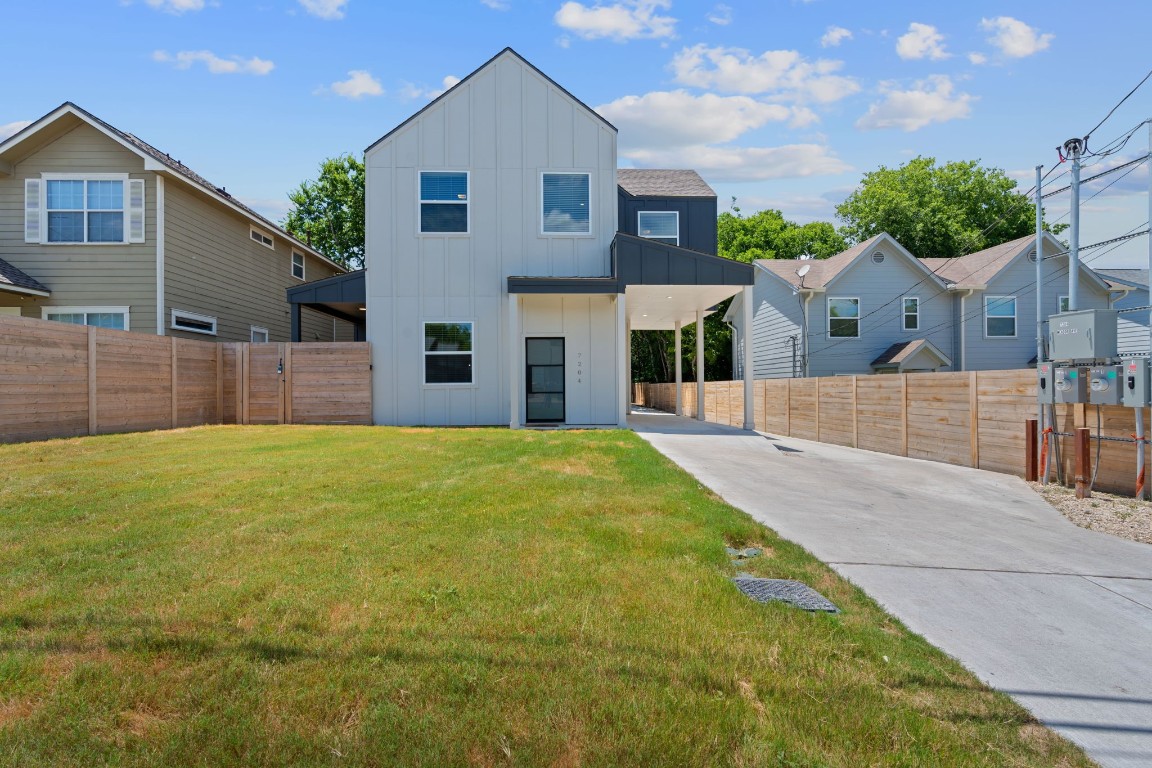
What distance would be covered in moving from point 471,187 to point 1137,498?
43.7 feet

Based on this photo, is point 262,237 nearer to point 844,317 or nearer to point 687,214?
point 687,214

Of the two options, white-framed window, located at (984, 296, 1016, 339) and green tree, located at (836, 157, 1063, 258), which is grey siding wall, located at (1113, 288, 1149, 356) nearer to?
A: white-framed window, located at (984, 296, 1016, 339)

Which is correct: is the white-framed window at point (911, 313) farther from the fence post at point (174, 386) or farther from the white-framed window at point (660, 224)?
the fence post at point (174, 386)

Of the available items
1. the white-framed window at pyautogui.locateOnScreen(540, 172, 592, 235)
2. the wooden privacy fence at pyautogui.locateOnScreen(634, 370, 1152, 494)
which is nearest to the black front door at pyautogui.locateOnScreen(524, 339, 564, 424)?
the white-framed window at pyautogui.locateOnScreen(540, 172, 592, 235)

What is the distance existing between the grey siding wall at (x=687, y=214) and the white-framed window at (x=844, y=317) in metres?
6.91

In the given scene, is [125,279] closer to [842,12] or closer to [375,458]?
[375,458]

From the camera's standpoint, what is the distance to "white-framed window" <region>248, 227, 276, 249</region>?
1890 centimetres

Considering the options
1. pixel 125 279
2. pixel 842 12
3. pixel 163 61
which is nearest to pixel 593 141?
pixel 842 12

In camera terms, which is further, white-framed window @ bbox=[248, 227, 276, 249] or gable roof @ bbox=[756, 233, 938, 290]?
gable roof @ bbox=[756, 233, 938, 290]

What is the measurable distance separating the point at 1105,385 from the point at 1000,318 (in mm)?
16875

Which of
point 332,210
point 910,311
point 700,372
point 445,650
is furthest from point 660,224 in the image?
point 332,210

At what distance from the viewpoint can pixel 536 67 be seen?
48.6 ft

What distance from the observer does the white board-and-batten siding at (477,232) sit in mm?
14867

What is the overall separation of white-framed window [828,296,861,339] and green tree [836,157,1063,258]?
1825 centimetres
